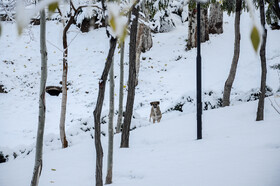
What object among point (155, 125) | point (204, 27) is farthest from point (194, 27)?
point (155, 125)

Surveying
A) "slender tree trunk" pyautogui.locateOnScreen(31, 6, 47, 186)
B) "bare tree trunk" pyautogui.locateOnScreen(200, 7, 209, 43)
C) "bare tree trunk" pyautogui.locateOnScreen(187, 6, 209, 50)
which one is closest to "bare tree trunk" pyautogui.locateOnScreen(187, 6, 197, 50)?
"bare tree trunk" pyautogui.locateOnScreen(187, 6, 209, 50)

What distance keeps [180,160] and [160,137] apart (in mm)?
2188

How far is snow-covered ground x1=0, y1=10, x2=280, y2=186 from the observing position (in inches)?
170

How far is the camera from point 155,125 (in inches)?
317

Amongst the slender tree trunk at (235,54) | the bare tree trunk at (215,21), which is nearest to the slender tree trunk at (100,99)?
the slender tree trunk at (235,54)

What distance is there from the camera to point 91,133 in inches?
364

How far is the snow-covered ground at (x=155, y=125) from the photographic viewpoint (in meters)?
4.31

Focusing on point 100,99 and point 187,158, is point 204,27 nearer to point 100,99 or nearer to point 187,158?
point 187,158

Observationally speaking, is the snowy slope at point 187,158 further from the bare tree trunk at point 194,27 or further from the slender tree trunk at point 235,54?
the bare tree trunk at point 194,27

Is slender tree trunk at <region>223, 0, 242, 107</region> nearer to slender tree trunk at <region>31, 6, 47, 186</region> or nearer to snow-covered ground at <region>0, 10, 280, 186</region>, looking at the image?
snow-covered ground at <region>0, 10, 280, 186</region>

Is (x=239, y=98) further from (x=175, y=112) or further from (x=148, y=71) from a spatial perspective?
(x=148, y=71)

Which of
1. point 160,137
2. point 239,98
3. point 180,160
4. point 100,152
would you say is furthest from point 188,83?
point 100,152

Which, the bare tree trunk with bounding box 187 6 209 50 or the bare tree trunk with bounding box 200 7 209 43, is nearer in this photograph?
the bare tree trunk with bounding box 187 6 209 50

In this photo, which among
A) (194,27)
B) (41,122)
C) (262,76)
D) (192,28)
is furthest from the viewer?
(192,28)
